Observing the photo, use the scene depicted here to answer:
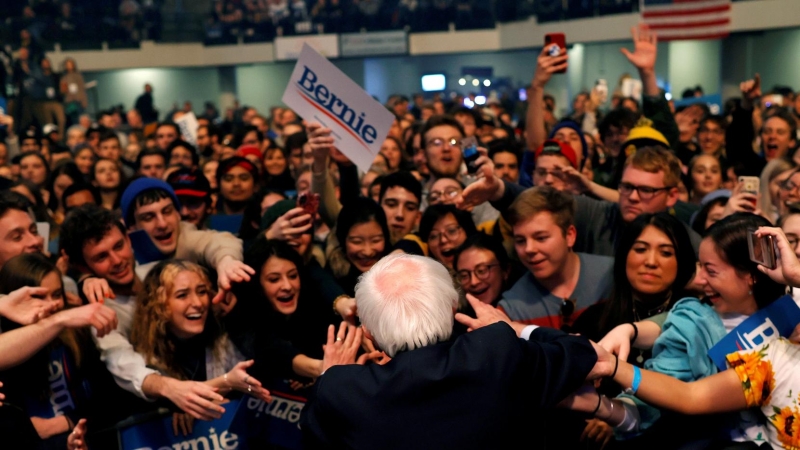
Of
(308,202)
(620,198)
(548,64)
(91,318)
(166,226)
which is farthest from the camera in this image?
(548,64)

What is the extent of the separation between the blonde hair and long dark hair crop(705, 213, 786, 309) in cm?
231

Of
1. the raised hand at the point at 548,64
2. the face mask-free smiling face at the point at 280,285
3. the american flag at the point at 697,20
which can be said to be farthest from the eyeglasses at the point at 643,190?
the american flag at the point at 697,20

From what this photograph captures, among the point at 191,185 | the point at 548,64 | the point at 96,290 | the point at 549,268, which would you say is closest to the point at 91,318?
the point at 96,290

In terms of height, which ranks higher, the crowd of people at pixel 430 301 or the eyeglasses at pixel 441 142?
the eyeglasses at pixel 441 142

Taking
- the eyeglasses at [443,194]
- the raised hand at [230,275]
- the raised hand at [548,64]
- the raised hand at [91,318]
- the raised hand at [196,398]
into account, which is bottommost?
the raised hand at [196,398]

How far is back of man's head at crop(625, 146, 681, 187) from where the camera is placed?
500 cm

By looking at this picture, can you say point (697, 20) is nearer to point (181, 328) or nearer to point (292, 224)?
point (292, 224)

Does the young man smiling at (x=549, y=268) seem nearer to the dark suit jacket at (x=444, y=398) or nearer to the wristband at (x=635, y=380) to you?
the wristband at (x=635, y=380)

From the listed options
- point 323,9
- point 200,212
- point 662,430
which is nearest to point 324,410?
point 662,430

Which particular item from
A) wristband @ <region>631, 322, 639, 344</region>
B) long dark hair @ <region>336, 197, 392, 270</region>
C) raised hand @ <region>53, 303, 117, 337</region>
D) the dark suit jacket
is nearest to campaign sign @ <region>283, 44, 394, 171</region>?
long dark hair @ <region>336, 197, 392, 270</region>

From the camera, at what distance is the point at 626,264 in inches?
161

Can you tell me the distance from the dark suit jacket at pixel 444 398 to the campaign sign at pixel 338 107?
283 cm

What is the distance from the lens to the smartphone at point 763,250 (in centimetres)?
310

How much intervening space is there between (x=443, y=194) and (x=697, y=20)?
841 cm
